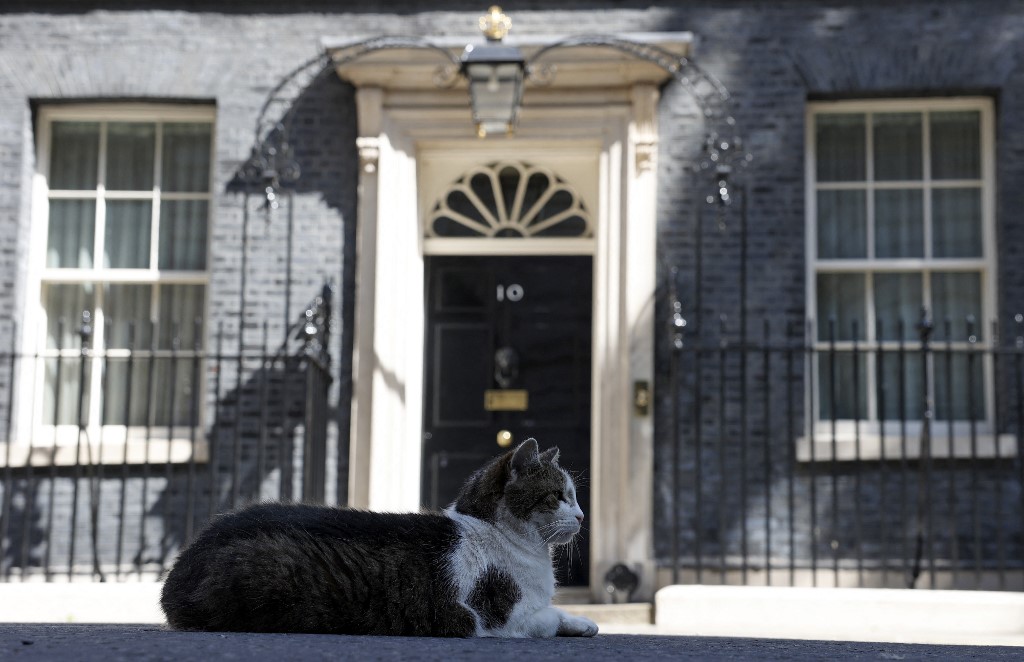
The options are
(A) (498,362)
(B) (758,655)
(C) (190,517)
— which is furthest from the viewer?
(A) (498,362)

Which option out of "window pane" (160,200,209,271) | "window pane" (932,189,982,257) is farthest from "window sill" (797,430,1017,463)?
"window pane" (160,200,209,271)

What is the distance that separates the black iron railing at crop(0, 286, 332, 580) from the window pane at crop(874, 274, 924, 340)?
3.73 m

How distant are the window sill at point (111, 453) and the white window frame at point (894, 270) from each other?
13.3 ft

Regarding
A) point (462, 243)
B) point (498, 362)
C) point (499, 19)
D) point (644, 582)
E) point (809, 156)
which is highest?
point (499, 19)

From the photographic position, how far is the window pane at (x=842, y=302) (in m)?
9.90

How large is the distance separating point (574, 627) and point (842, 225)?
5697mm

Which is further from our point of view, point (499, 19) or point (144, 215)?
point (144, 215)

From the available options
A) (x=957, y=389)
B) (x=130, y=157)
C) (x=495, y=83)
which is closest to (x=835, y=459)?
(x=957, y=389)

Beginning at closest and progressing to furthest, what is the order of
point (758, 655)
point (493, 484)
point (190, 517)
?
1. point (758, 655)
2. point (493, 484)
3. point (190, 517)

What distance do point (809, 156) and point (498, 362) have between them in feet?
8.43

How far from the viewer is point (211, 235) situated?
10.1 m

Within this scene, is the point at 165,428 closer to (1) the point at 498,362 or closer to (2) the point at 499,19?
(1) the point at 498,362

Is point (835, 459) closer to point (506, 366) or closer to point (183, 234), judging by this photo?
point (506, 366)

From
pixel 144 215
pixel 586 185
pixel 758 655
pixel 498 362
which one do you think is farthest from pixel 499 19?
pixel 758 655
